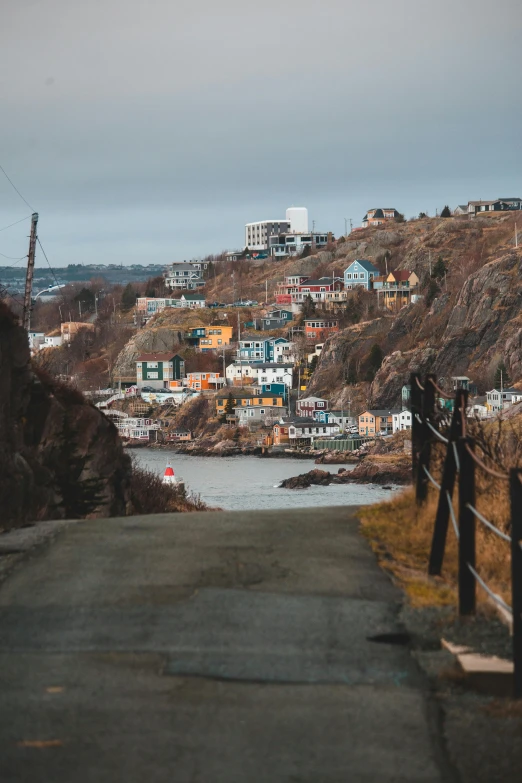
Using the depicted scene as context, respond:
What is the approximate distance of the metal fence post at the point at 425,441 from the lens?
31.2 ft

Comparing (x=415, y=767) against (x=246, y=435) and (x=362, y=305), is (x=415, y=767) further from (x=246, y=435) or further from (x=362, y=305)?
(x=362, y=305)

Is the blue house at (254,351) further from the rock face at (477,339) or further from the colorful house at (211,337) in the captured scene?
the rock face at (477,339)

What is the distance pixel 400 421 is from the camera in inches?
4665

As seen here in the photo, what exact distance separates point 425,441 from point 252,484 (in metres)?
74.3

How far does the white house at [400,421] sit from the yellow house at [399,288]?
43450mm

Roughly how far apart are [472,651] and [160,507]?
652 inches

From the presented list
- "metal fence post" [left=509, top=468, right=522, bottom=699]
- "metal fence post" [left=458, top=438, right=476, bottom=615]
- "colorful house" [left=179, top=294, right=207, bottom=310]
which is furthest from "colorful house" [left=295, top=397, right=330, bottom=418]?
"metal fence post" [left=509, top=468, right=522, bottom=699]

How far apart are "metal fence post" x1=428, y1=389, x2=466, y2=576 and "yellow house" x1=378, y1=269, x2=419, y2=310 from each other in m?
155

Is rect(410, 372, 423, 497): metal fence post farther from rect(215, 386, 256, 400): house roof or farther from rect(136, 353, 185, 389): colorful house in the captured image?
rect(136, 353, 185, 389): colorful house

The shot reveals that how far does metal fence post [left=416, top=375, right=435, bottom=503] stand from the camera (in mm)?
9516

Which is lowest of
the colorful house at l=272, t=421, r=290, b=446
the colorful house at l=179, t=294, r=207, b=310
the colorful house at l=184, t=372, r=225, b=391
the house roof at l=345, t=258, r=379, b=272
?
the colorful house at l=272, t=421, r=290, b=446

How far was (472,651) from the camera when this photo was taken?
554 cm

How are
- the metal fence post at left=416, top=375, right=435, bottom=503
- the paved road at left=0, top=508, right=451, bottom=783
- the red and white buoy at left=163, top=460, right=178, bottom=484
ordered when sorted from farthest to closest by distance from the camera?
the red and white buoy at left=163, top=460, right=178, bottom=484
the metal fence post at left=416, top=375, right=435, bottom=503
the paved road at left=0, top=508, right=451, bottom=783

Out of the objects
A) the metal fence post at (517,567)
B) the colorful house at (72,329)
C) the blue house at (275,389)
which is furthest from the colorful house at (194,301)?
the metal fence post at (517,567)
